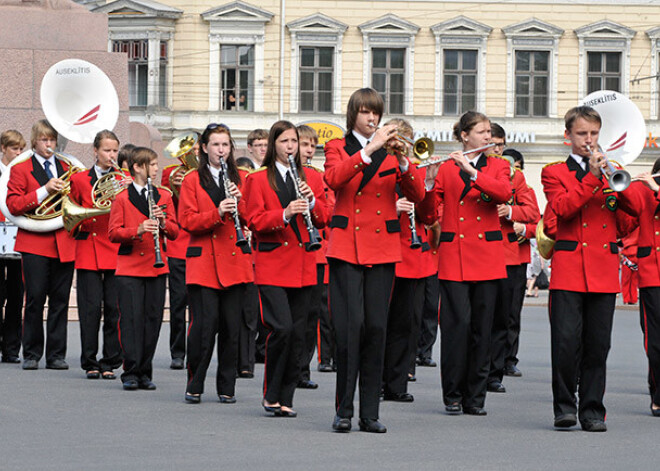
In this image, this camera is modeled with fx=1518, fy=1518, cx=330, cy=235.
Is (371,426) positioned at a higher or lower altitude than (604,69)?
lower

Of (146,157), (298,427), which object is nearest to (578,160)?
(298,427)

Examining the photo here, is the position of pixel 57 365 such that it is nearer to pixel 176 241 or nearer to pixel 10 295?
pixel 10 295

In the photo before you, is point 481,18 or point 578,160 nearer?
point 578,160

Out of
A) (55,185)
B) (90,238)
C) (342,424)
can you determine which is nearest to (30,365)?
(90,238)

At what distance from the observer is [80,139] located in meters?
14.8

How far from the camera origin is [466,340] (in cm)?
1018

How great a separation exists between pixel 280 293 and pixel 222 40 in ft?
138

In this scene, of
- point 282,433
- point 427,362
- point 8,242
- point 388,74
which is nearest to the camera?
point 282,433

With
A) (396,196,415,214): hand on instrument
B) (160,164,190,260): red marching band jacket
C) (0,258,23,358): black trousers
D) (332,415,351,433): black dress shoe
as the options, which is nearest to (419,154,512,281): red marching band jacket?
(396,196,415,214): hand on instrument

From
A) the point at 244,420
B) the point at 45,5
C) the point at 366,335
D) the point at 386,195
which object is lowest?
the point at 244,420

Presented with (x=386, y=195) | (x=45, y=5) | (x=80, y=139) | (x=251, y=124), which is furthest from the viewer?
(x=251, y=124)

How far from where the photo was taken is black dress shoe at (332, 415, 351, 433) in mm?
8992

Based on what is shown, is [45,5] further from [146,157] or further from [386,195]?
[386,195]

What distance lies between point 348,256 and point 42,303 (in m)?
4.89
